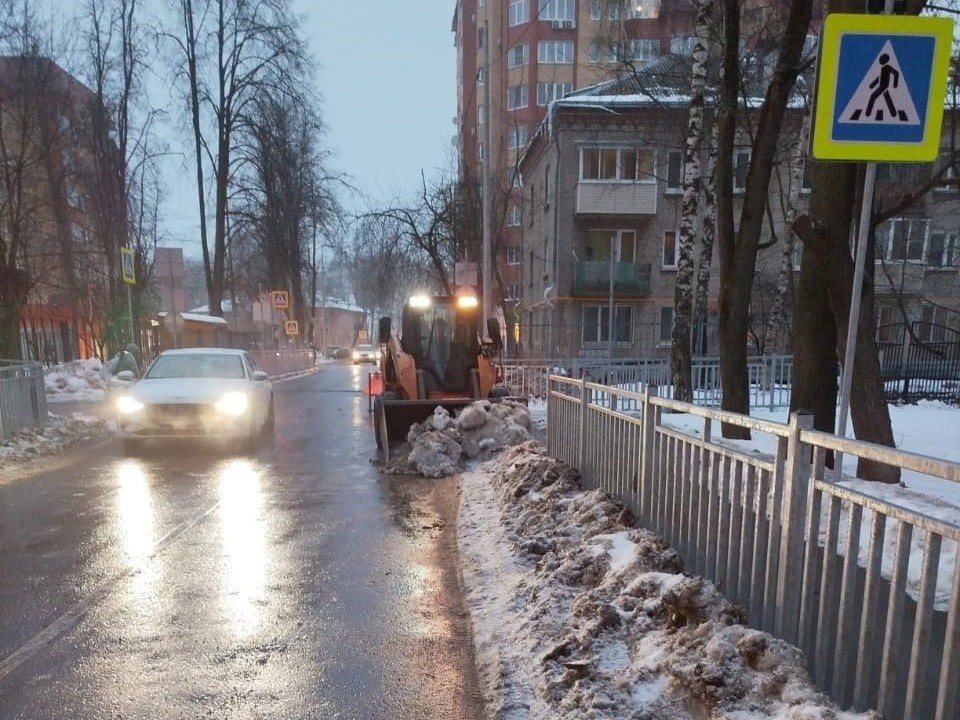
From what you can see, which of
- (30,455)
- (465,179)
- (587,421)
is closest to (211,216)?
(465,179)

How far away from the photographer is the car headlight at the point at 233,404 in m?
8.96

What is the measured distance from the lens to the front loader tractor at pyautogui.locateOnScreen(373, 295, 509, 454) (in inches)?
419

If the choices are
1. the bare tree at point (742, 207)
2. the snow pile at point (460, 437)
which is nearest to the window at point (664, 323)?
the bare tree at point (742, 207)

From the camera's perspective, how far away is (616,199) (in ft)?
79.6

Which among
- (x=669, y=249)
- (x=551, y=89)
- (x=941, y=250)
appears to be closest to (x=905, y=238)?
(x=941, y=250)

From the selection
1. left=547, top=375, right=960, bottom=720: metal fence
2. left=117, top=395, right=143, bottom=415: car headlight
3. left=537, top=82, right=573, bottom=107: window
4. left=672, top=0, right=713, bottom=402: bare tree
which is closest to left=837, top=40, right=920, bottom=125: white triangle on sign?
left=547, top=375, right=960, bottom=720: metal fence

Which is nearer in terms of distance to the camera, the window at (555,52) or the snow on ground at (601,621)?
the snow on ground at (601,621)

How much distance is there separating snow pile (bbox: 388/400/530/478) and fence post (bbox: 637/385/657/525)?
3902 mm

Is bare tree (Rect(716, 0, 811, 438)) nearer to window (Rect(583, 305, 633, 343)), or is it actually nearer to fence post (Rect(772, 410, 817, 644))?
fence post (Rect(772, 410, 817, 644))

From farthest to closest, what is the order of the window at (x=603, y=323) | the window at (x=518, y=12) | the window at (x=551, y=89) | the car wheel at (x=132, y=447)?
the window at (x=551, y=89) → the window at (x=518, y=12) → the window at (x=603, y=323) → the car wheel at (x=132, y=447)

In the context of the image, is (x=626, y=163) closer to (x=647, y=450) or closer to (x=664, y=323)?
(x=664, y=323)

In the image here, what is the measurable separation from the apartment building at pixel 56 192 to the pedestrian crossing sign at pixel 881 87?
51.5 feet

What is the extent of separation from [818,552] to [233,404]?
27.0 feet

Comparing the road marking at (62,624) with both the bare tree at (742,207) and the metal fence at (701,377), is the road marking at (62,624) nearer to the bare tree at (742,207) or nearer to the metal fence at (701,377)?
the bare tree at (742,207)
